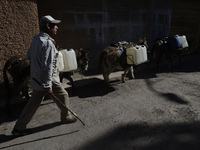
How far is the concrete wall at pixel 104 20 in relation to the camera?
585 cm

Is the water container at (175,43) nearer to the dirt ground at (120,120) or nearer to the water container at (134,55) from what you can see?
the dirt ground at (120,120)

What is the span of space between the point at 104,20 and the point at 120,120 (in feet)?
16.1

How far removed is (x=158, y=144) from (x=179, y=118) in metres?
1.15

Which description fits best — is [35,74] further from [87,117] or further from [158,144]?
[158,144]

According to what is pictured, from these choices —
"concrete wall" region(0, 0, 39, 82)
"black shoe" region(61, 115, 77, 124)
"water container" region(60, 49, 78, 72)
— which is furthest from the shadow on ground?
"concrete wall" region(0, 0, 39, 82)

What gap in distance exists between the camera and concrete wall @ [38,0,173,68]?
5.85 meters

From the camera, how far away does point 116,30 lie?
24.7ft

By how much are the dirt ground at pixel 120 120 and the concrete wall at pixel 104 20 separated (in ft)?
6.39

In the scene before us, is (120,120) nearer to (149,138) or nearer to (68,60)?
(149,138)

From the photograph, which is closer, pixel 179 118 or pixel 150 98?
pixel 179 118

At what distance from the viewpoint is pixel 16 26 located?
409 centimetres

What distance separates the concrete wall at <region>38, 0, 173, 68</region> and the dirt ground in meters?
1.95

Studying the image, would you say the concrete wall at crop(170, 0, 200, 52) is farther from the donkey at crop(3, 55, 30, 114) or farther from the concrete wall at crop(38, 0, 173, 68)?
the donkey at crop(3, 55, 30, 114)

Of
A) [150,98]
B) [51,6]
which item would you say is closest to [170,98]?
[150,98]
